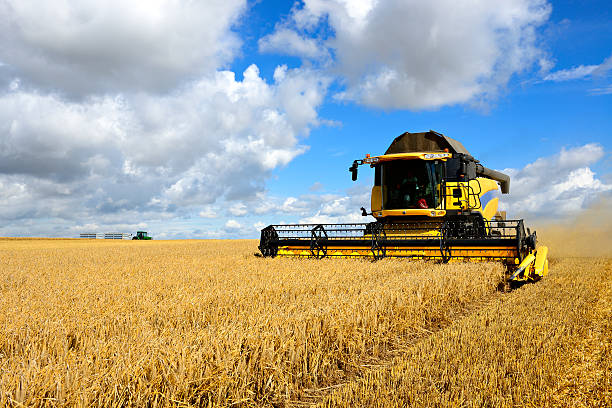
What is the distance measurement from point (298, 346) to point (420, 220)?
8.19 metres

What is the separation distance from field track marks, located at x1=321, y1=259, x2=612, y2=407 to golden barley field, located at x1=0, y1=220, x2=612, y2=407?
0.05 ft

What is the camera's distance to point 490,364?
3.83m

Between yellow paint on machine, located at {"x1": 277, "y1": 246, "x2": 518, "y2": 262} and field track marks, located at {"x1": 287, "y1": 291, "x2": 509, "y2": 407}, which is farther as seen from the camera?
yellow paint on machine, located at {"x1": 277, "y1": 246, "x2": 518, "y2": 262}

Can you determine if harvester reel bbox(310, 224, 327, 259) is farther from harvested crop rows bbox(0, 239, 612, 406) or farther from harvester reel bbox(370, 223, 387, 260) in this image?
harvested crop rows bbox(0, 239, 612, 406)

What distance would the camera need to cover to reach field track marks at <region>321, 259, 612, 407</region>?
325 cm

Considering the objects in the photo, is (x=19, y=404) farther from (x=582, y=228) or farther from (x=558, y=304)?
Result: (x=582, y=228)

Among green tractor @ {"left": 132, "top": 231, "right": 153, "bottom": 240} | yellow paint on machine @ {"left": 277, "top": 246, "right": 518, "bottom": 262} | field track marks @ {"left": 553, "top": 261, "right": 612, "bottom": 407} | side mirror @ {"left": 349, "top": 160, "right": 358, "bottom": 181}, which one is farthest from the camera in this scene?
green tractor @ {"left": 132, "top": 231, "right": 153, "bottom": 240}

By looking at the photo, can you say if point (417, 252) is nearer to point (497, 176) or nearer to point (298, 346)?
point (497, 176)

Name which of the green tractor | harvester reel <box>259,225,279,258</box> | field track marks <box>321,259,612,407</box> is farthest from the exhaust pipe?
the green tractor

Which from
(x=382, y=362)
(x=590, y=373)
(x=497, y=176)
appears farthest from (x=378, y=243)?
(x=497, y=176)

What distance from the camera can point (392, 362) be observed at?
4.09m

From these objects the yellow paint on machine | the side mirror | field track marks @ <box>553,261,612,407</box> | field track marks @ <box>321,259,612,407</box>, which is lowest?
field track marks @ <box>553,261,612,407</box>

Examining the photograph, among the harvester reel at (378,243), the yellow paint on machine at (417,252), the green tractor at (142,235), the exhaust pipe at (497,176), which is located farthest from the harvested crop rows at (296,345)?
the green tractor at (142,235)

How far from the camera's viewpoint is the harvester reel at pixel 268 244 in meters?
12.3
